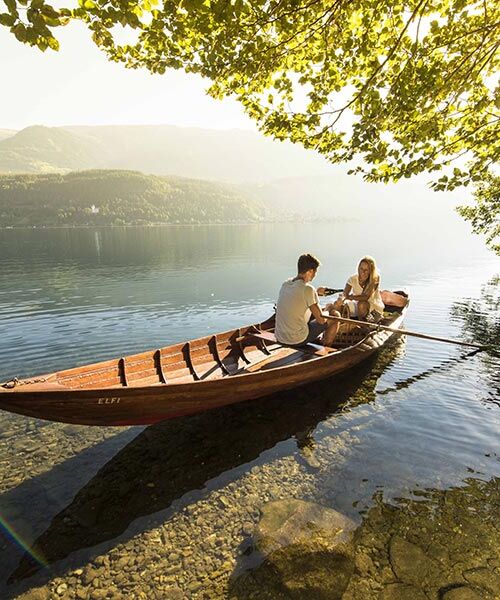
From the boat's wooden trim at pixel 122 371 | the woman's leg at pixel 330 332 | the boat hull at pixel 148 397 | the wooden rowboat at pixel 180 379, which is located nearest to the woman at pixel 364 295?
the wooden rowboat at pixel 180 379

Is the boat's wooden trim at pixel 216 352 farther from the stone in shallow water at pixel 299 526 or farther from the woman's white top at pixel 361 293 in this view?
the woman's white top at pixel 361 293

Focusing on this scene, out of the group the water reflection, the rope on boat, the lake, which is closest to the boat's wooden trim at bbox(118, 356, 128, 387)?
the lake

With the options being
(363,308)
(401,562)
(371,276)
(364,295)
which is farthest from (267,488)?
(371,276)

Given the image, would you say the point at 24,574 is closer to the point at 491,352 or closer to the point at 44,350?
the point at 44,350

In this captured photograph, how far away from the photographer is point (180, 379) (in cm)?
1027

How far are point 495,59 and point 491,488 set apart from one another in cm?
982

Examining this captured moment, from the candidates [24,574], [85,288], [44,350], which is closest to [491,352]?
[24,574]

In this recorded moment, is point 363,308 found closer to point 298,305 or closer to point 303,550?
point 298,305

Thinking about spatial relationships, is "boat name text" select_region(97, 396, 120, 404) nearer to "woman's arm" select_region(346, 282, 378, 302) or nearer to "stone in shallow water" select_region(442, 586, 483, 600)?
"stone in shallow water" select_region(442, 586, 483, 600)

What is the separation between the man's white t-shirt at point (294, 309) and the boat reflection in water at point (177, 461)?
6.92 feet

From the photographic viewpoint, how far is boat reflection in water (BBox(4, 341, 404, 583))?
658cm

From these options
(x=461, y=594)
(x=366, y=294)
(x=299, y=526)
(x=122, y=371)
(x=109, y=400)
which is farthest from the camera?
(x=366, y=294)

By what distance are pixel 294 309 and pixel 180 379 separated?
393 centimetres

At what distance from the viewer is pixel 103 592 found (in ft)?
18.1
